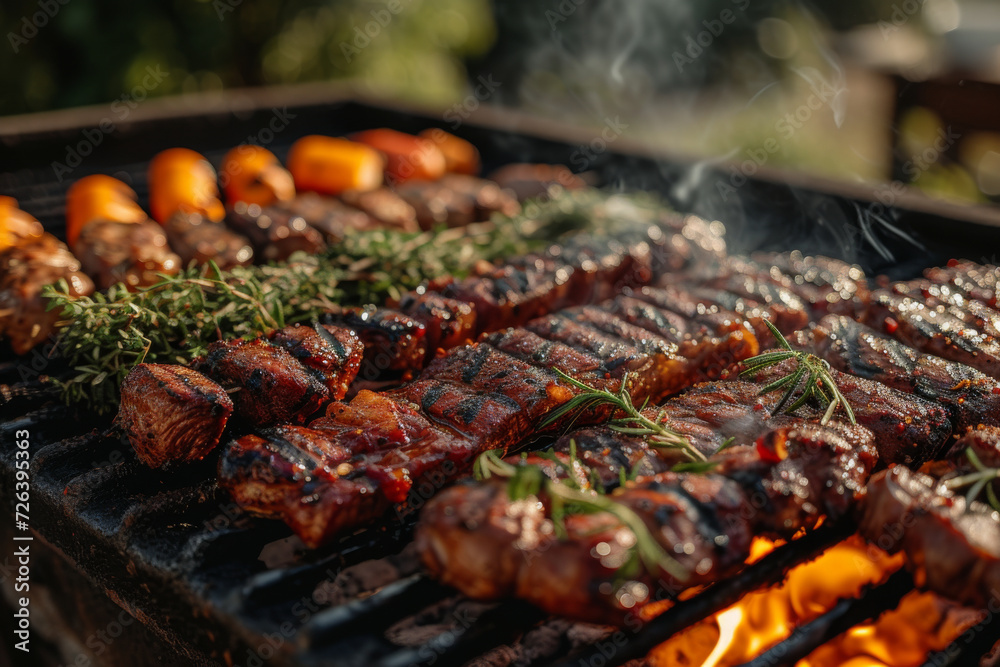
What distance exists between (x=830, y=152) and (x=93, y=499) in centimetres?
1021

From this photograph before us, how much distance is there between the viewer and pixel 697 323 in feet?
11.1

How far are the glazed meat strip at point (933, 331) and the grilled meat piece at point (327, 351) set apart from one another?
2.28 meters

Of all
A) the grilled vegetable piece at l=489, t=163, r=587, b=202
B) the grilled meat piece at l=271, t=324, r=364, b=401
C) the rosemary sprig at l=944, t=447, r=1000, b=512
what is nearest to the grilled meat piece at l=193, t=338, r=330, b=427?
the grilled meat piece at l=271, t=324, r=364, b=401

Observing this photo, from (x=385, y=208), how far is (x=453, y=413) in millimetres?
2584

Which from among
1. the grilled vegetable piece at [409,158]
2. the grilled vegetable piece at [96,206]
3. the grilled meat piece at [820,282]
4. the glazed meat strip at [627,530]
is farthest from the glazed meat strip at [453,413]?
the grilled vegetable piece at [409,158]

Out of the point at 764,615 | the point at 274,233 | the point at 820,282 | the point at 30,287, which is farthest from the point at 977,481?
the point at 30,287

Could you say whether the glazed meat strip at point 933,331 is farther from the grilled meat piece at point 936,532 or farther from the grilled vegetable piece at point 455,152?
the grilled vegetable piece at point 455,152

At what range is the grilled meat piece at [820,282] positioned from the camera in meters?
3.73

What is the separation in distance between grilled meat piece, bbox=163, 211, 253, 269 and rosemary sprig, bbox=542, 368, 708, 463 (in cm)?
227

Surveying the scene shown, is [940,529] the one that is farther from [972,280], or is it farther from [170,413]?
[170,413]

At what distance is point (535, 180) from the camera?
5.82 m

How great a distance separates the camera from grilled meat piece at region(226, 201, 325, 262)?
4551 millimetres

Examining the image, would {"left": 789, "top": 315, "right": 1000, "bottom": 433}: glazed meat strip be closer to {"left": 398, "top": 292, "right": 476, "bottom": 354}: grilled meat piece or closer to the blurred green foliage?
{"left": 398, "top": 292, "right": 476, "bottom": 354}: grilled meat piece

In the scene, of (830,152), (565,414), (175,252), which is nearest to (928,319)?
(565,414)
